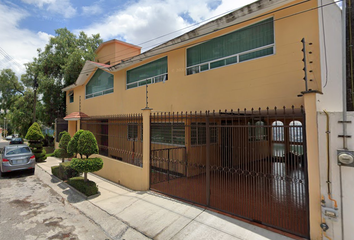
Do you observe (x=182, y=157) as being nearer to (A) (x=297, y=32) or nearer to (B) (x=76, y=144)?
(B) (x=76, y=144)

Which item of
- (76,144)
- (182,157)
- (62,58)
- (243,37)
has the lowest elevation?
(182,157)

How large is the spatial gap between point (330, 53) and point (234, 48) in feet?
8.66

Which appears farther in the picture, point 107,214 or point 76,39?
point 76,39

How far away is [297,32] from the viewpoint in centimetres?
506

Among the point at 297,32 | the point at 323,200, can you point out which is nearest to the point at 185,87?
the point at 297,32

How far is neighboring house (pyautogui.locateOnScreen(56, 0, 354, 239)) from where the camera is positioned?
3.56 meters

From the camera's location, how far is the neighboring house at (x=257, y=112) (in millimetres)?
3564

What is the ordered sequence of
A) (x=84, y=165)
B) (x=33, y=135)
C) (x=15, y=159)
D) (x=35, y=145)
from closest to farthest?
(x=84, y=165)
(x=15, y=159)
(x=33, y=135)
(x=35, y=145)

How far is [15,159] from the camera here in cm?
895

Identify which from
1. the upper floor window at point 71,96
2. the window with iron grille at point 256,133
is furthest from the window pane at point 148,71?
the upper floor window at point 71,96

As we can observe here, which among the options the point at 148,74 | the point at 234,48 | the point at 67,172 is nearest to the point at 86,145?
the point at 67,172

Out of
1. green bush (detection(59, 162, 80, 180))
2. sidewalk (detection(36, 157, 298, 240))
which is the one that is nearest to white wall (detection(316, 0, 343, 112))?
sidewalk (detection(36, 157, 298, 240))

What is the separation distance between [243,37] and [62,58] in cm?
1803

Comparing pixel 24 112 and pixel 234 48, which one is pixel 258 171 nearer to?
pixel 234 48
